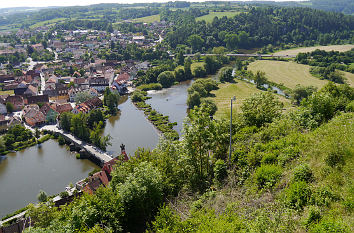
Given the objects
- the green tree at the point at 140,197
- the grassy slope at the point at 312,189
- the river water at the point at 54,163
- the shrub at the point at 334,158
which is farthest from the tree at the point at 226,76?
the shrub at the point at 334,158

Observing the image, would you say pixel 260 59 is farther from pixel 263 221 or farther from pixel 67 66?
pixel 263 221

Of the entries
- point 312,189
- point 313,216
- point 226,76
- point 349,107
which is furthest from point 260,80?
point 313,216

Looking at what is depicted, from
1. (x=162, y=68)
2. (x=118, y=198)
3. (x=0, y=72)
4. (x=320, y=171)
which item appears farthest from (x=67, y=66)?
(x=320, y=171)

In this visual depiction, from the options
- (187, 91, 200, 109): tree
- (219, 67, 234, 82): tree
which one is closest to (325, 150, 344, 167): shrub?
(187, 91, 200, 109): tree

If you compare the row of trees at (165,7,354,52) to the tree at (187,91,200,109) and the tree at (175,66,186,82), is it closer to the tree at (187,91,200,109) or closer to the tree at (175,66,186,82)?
the tree at (175,66,186,82)

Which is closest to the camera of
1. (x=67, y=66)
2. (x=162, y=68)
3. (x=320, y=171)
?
(x=320, y=171)

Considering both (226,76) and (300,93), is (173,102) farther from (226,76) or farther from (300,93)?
(300,93)

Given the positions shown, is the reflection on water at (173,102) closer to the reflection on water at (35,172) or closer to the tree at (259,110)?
the reflection on water at (35,172)
